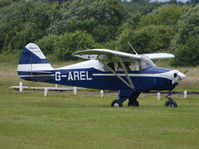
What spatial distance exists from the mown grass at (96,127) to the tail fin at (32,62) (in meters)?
1.82

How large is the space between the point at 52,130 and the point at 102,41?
180ft

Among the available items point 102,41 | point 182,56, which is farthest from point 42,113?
point 102,41

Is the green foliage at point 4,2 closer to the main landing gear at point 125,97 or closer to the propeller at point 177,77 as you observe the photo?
the main landing gear at point 125,97

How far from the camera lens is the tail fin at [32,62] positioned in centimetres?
3027

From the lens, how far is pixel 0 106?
27.5m

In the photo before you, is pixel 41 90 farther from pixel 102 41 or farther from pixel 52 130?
pixel 102 41

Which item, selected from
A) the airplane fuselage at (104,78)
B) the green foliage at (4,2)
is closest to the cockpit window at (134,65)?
the airplane fuselage at (104,78)

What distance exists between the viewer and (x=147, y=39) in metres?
64.7

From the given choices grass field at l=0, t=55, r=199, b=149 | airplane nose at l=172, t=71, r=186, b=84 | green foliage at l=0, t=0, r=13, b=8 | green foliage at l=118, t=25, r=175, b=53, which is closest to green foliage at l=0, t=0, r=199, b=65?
green foliage at l=118, t=25, r=175, b=53

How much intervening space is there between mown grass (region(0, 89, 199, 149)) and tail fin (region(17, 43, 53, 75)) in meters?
1.82

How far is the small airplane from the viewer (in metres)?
28.0

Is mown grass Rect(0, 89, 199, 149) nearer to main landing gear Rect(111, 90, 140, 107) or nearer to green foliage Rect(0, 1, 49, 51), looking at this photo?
main landing gear Rect(111, 90, 140, 107)

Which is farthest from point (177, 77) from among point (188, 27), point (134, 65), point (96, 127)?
point (188, 27)

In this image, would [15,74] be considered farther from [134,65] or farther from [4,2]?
[4,2]
